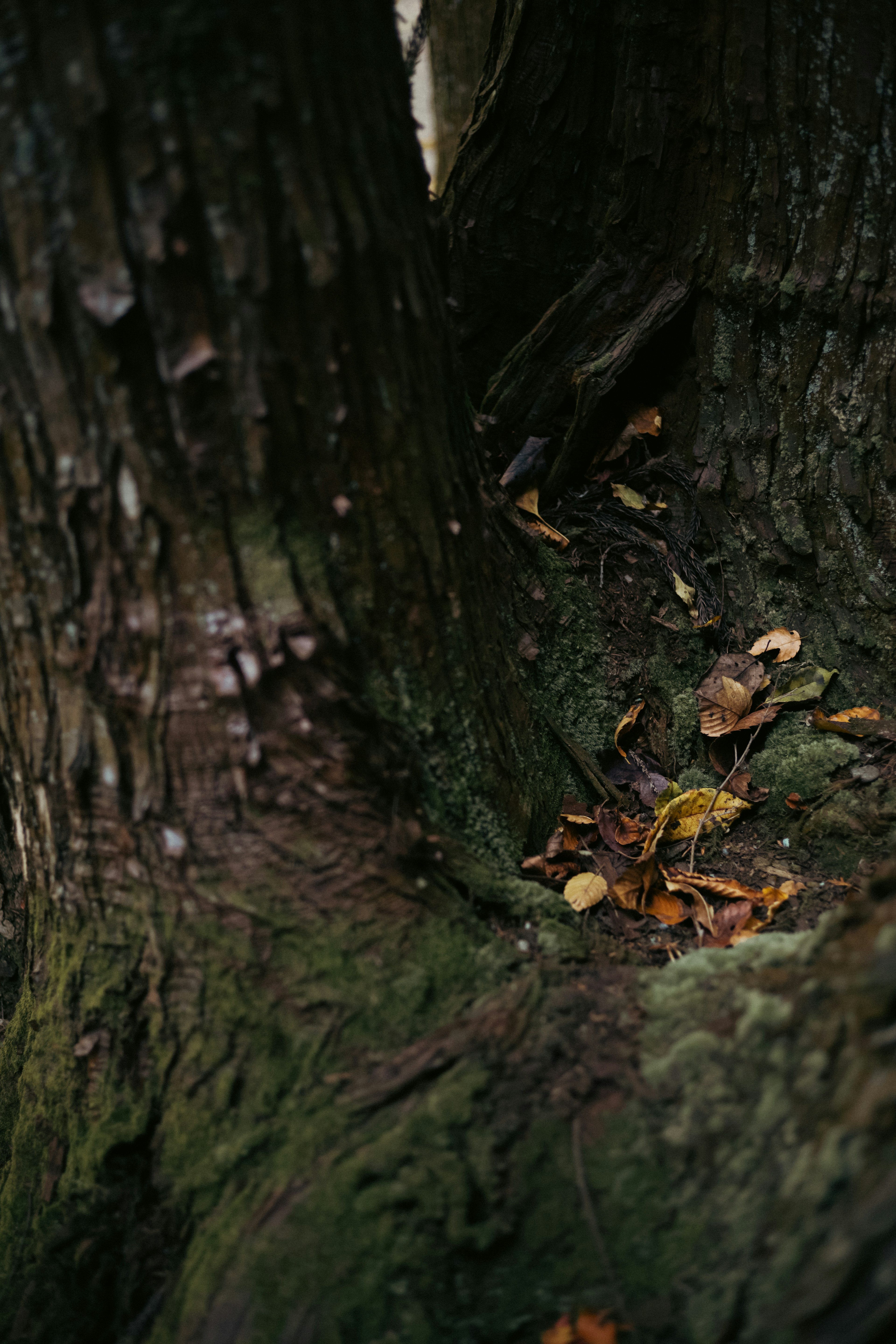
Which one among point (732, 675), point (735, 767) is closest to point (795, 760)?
point (735, 767)

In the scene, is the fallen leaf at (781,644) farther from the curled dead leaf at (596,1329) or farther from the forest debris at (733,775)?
the curled dead leaf at (596,1329)

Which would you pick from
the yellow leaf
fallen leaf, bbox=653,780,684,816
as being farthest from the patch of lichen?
the yellow leaf

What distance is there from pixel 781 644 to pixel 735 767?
39cm

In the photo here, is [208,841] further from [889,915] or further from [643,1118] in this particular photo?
[889,915]

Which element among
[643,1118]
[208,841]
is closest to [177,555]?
[208,841]

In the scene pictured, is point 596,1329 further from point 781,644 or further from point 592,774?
point 781,644

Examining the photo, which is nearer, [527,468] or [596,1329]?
[596,1329]

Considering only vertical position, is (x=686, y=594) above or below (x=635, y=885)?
above

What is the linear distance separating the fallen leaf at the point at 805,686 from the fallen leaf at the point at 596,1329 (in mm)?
1545

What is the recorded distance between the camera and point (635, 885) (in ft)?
6.26

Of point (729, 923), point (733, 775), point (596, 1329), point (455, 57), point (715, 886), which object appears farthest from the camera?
point (455, 57)

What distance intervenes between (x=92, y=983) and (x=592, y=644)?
4.94 ft

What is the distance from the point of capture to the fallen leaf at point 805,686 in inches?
87.3

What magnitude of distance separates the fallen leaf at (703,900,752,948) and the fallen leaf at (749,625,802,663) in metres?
0.78
